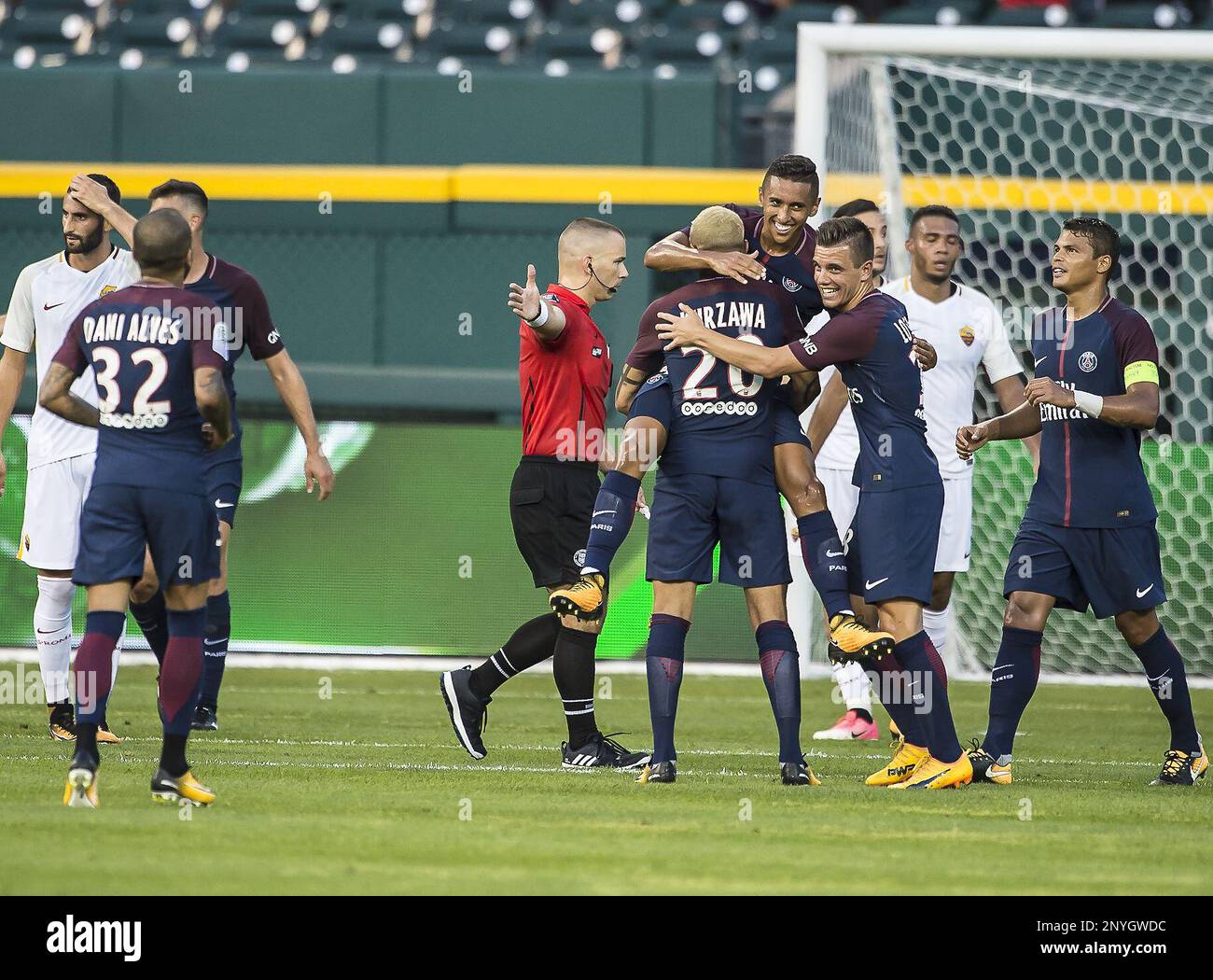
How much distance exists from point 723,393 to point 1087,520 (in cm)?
147

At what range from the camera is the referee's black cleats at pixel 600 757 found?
22.6ft

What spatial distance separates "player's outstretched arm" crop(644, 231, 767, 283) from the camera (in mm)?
6438

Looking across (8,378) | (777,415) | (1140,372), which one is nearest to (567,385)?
(777,415)

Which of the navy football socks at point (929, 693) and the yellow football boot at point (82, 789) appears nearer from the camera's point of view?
the yellow football boot at point (82, 789)

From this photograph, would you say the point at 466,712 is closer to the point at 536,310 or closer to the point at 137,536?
the point at 536,310

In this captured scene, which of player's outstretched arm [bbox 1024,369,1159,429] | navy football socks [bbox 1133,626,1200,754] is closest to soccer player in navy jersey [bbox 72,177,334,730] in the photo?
player's outstretched arm [bbox 1024,369,1159,429]

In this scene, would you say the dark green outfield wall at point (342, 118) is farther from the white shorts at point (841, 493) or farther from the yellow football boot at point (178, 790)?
the yellow football boot at point (178, 790)

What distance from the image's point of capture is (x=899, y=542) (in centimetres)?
640

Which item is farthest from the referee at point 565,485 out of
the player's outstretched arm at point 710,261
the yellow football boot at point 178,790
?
the yellow football boot at point 178,790

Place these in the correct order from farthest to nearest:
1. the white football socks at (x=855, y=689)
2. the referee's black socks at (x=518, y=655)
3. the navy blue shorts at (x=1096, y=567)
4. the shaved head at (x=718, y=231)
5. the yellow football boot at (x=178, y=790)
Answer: the white football socks at (x=855, y=689), the referee's black socks at (x=518, y=655), the navy blue shorts at (x=1096, y=567), the shaved head at (x=718, y=231), the yellow football boot at (x=178, y=790)

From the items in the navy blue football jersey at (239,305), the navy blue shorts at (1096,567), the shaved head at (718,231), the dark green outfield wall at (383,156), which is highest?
the dark green outfield wall at (383,156)

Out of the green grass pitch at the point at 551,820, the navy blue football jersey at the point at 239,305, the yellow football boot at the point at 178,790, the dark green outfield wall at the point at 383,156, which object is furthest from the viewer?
the dark green outfield wall at the point at 383,156

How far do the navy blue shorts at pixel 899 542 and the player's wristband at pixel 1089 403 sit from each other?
603 millimetres

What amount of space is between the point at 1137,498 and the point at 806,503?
1.30 metres
